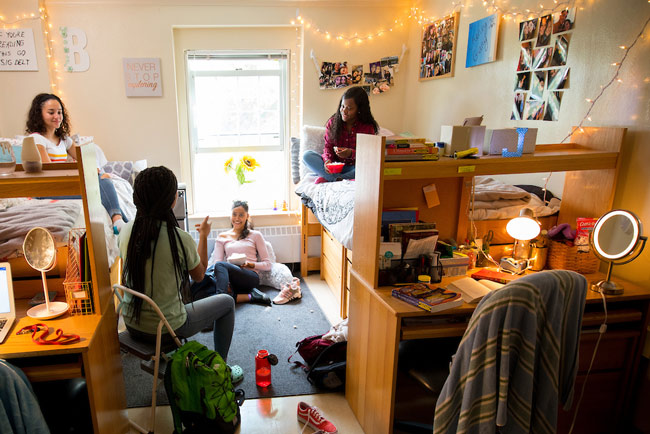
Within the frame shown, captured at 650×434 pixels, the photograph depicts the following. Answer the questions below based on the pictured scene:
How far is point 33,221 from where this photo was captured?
6.49 feet

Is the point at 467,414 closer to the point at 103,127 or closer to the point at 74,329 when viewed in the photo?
the point at 74,329

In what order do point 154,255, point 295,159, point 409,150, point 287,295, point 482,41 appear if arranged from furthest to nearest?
point 295,159 → point 287,295 → point 482,41 → point 154,255 → point 409,150

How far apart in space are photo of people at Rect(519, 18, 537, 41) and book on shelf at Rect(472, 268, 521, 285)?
1417 millimetres

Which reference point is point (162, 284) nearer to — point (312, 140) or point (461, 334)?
point (461, 334)

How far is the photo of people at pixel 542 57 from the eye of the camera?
92.7 inches

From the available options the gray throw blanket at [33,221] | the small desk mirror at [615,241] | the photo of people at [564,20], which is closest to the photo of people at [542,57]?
the photo of people at [564,20]

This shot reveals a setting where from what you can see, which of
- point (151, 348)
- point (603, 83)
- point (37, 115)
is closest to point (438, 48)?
point (603, 83)

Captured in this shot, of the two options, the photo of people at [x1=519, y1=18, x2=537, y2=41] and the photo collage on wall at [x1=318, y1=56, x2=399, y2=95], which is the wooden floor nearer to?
the photo of people at [x1=519, y1=18, x2=537, y2=41]

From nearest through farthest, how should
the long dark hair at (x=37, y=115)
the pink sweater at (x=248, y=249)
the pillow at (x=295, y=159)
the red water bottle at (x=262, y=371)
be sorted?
the red water bottle at (x=262, y=371), the long dark hair at (x=37, y=115), the pink sweater at (x=248, y=249), the pillow at (x=295, y=159)

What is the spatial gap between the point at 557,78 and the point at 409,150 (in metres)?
1.16

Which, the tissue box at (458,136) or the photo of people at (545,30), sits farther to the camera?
the photo of people at (545,30)

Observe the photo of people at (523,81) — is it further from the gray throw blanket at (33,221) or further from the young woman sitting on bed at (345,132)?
the gray throw blanket at (33,221)

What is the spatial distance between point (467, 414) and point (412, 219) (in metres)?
0.84

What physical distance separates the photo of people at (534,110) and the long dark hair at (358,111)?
3.78ft
